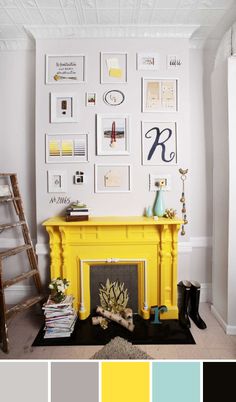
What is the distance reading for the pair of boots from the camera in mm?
2549

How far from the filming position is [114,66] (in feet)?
9.10

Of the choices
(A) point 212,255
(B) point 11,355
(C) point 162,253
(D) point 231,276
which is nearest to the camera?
(B) point 11,355

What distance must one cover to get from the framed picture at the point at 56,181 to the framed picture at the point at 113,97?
0.82 m

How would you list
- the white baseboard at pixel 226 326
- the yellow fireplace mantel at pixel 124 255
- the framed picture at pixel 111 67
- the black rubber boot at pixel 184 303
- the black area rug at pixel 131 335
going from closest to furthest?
the black area rug at pixel 131 335 → the white baseboard at pixel 226 326 → the black rubber boot at pixel 184 303 → the yellow fireplace mantel at pixel 124 255 → the framed picture at pixel 111 67

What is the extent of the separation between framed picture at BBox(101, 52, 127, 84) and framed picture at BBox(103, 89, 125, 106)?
3.8 inches

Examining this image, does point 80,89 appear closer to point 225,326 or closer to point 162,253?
point 162,253

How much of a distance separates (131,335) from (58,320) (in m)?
0.63

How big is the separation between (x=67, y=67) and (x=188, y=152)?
1447mm

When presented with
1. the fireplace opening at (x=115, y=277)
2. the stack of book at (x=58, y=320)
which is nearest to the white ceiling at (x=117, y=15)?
the fireplace opening at (x=115, y=277)

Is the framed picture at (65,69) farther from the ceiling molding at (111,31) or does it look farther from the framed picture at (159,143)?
the framed picture at (159,143)

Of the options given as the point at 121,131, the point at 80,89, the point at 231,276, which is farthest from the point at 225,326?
the point at 80,89

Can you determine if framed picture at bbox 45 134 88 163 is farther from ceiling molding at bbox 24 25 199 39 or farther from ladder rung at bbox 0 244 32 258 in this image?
ceiling molding at bbox 24 25 199 39

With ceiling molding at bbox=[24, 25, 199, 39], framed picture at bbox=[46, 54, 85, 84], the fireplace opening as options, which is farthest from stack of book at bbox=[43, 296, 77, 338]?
ceiling molding at bbox=[24, 25, 199, 39]

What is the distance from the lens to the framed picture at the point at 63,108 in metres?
2.77
